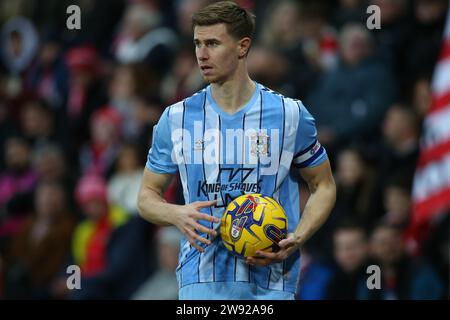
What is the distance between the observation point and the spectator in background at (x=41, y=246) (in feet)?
40.3

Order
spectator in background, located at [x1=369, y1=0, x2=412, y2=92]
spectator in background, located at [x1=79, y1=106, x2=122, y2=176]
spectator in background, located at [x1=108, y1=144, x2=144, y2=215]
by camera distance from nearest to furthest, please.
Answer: spectator in background, located at [x1=369, y1=0, x2=412, y2=92] < spectator in background, located at [x1=108, y1=144, x2=144, y2=215] < spectator in background, located at [x1=79, y1=106, x2=122, y2=176]

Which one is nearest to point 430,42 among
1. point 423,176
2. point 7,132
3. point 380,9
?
point 380,9

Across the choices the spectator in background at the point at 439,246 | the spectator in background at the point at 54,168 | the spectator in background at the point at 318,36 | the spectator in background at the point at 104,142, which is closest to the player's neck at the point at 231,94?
the spectator in background at the point at 439,246

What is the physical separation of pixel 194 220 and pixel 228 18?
1.18 meters

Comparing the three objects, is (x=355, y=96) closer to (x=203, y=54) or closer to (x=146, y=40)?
(x=146, y=40)

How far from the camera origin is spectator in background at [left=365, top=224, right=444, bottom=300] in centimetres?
950

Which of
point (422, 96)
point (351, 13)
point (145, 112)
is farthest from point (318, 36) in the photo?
point (145, 112)

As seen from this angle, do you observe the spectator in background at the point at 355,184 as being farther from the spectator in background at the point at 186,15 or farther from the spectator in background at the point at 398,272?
the spectator in background at the point at 186,15

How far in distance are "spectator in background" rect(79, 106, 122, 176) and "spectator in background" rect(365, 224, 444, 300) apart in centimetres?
376

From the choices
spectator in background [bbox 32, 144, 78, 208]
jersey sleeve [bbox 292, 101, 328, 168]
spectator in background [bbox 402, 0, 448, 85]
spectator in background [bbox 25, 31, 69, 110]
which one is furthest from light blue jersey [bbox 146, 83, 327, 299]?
spectator in background [bbox 25, 31, 69, 110]

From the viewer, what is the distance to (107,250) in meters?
11.5

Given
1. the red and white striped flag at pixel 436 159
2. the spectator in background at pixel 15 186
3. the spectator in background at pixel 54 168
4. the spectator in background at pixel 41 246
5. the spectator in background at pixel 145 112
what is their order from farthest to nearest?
the spectator in background at pixel 15 186
the spectator in background at pixel 54 168
the spectator in background at pixel 145 112
the spectator in background at pixel 41 246
the red and white striped flag at pixel 436 159

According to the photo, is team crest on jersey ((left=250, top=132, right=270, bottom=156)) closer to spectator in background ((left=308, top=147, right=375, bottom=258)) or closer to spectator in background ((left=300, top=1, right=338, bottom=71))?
spectator in background ((left=308, top=147, right=375, bottom=258))

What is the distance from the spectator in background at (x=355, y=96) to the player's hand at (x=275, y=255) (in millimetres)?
4461
